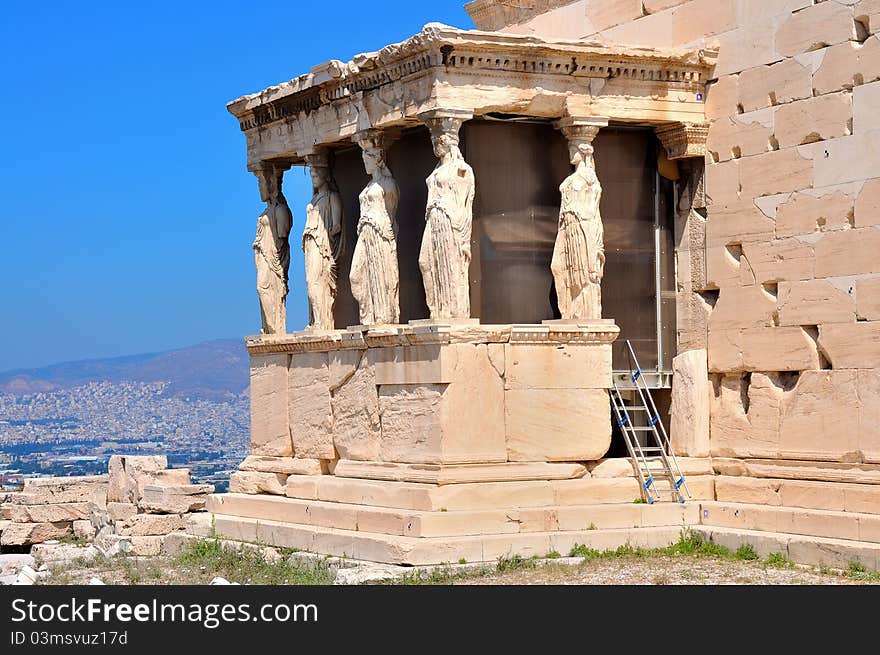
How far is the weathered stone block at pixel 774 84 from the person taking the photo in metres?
15.9

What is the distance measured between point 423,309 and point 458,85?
87.7 inches

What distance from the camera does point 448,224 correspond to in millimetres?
15953

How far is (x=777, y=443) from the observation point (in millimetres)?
16172

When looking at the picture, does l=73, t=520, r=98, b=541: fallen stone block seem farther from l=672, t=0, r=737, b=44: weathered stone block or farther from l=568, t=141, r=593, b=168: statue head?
l=672, t=0, r=737, b=44: weathered stone block

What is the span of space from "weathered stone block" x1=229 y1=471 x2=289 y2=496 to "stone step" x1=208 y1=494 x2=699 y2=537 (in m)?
0.98

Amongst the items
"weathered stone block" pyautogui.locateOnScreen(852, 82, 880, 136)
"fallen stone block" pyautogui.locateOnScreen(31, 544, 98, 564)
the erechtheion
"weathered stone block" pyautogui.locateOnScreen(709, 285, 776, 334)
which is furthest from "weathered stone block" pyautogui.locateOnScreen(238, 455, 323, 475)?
"weathered stone block" pyautogui.locateOnScreen(852, 82, 880, 136)

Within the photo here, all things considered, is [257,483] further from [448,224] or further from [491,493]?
[448,224]

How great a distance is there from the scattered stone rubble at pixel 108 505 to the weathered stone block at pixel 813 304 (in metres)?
6.96

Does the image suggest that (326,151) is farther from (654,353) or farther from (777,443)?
(777,443)

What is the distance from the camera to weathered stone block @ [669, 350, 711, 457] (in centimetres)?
1689

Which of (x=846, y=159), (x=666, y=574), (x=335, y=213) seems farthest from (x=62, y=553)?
(x=846, y=159)

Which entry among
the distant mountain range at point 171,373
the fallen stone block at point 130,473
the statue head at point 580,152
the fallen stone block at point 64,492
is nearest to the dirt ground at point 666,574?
the statue head at point 580,152

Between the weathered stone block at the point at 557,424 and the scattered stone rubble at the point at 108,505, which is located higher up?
the weathered stone block at the point at 557,424

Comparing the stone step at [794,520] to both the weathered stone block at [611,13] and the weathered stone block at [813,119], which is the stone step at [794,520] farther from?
the weathered stone block at [611,13]
